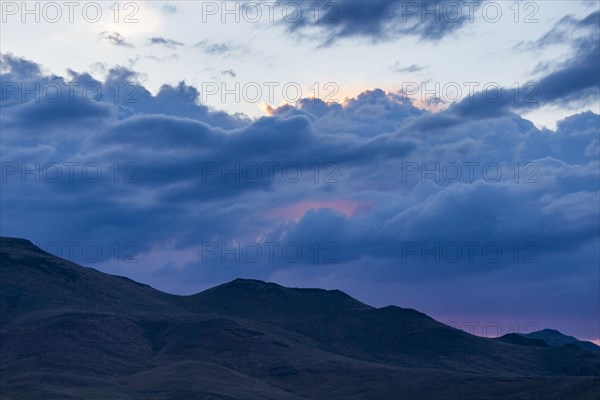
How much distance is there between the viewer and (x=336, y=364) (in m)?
192

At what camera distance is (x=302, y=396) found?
572 feet

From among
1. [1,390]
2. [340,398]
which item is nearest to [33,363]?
[1,390]

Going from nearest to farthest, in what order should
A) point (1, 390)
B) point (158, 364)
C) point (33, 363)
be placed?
1. point (1, 390)
2. point (33, 363)
3. point (158, 364)

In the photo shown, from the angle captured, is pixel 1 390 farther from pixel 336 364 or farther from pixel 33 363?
pixel 336 364

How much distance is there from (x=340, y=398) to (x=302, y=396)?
29.2 feet

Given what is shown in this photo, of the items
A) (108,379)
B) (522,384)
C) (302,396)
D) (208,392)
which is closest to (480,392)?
(522,384)

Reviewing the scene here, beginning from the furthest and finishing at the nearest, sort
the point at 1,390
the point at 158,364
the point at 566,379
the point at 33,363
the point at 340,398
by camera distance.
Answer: the point at 158,364, the point at 33,363, the point at 340,398, the point at 1,390, the point at 566,379

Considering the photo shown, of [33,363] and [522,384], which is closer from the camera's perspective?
[522,384]

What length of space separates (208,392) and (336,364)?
45.2 metres

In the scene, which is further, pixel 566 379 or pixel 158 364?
pixel 158 364

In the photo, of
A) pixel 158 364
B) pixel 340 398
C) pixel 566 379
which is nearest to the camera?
pixel 566 379

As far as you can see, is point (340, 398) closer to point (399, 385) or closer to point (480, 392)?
point (399, 385)

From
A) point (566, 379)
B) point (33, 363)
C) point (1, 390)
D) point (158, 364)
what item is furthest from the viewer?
point (158, 364)

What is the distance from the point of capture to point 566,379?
5842 inches
